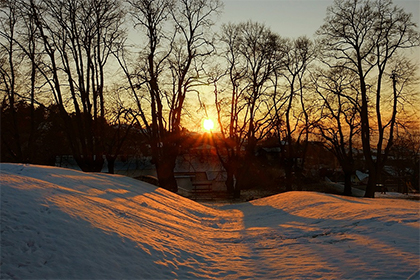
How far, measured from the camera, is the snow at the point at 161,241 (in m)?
5.46

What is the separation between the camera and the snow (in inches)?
215

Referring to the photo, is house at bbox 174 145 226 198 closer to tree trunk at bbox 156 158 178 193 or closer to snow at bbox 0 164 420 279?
tree trunk at bbox 156 158 178 193

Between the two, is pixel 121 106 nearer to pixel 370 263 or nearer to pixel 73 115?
pixel 73 115

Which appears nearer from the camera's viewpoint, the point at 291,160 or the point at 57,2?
the point at 57,2

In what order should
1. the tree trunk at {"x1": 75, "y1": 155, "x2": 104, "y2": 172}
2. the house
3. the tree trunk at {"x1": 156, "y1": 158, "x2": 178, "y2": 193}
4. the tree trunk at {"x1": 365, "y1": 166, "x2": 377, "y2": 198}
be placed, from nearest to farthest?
the tree trunk at {"x1": 75, "y1": 155, "x2": 104, "y2": 172}, the tree trunk at {"x1": 365, "y1": 166, "x2": 377, "y2": 198}, the tree trunk at {"x1": 156, "y1": 158, "x2": 178, "y2": 193}, the house

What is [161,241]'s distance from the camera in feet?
25.8

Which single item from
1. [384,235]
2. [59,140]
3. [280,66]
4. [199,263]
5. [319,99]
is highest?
[280,66]

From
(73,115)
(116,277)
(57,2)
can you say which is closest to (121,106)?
(73,115)

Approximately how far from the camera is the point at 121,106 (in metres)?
25.1

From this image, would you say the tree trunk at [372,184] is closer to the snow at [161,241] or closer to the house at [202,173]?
the snow at [161,241]

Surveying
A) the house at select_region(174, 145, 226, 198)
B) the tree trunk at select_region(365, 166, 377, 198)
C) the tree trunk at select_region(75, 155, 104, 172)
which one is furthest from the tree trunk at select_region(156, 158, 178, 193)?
the house at select_region(174, 145, 226, 198)

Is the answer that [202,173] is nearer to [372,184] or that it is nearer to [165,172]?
[165,172]

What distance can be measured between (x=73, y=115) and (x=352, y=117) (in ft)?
73.7

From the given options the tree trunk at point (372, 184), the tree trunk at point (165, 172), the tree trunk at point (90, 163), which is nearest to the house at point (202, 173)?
the tree trunk at point (165, 172)
